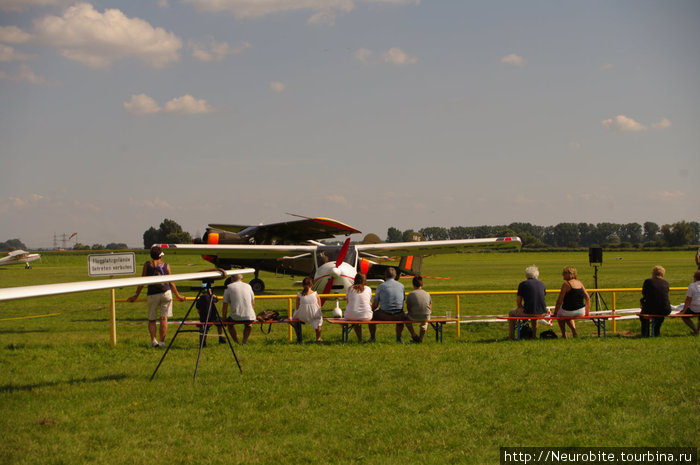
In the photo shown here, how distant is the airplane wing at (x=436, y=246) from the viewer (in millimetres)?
20922

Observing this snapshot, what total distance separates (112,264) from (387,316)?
16.3 ft

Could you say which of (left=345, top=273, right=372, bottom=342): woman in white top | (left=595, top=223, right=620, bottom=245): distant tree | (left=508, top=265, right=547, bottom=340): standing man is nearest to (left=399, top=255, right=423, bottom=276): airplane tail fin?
(left=508, top=265, right=547, bottom=340): standing man

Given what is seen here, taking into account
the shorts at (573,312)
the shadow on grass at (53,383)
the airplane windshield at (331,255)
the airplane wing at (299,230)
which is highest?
the airplane wing at (299,230)

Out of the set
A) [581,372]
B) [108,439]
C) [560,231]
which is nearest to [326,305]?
[581,372]

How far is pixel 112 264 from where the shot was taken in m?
10.6

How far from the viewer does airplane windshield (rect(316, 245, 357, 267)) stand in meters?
15.5

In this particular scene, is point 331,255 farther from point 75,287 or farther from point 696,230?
point 696,230

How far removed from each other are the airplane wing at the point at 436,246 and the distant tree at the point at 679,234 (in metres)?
107

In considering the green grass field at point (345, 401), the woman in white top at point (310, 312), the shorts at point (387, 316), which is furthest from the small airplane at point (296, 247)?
the green grass field at point (345, 401)

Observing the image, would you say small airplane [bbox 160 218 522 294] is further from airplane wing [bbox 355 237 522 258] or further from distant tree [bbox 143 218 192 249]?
distant tree [bbox 143 218 192 249]

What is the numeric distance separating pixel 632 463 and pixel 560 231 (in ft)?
475

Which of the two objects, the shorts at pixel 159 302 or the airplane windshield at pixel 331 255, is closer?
the shorts at pixel 159 302

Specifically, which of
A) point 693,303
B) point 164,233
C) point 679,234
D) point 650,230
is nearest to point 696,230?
point 679,234

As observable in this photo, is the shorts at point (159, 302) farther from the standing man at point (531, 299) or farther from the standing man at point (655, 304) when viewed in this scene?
the standing man at point (655, 304)
